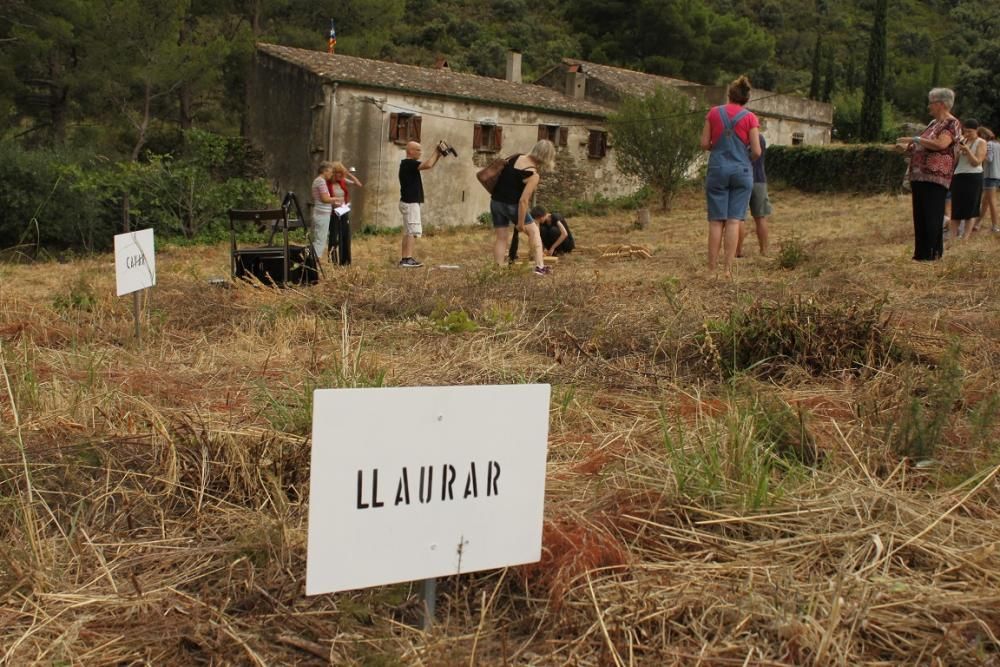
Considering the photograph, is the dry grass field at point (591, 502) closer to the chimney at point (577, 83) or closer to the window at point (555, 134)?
the window at point (555, 134)

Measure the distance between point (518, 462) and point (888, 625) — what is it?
0.78 metres

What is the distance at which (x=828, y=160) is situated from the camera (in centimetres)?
2727

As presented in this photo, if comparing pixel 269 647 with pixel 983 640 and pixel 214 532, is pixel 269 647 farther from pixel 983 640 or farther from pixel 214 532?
pixel 983 640

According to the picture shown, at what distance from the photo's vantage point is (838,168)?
2703cm

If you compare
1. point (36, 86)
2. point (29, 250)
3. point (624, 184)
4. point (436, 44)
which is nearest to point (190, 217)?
point (29, 250)

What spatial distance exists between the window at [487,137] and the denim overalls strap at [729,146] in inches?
787

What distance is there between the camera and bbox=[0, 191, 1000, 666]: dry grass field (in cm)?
181

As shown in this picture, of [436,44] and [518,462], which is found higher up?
[436,44]

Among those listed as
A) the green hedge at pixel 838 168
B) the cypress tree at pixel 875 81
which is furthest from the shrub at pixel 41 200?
the cypress tree at pixel 875 81

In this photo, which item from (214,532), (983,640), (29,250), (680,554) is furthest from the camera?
(29,250)

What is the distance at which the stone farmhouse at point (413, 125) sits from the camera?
24.4m

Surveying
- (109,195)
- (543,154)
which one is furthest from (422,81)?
(543,154)

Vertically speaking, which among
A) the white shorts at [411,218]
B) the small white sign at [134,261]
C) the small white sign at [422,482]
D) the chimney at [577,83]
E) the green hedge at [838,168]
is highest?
the chimney at [577,83]

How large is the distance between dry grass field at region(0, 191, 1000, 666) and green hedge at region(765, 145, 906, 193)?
2303cm
